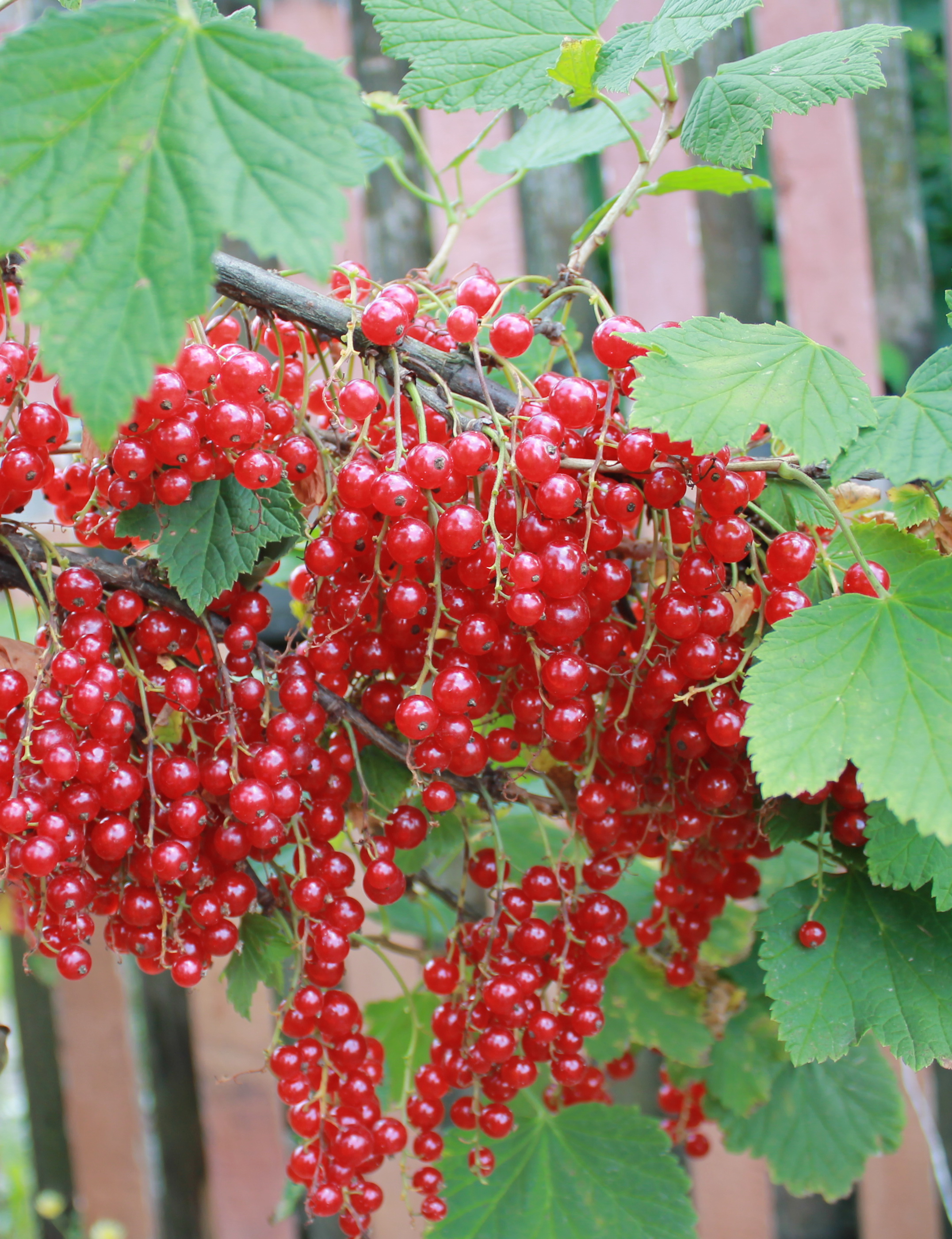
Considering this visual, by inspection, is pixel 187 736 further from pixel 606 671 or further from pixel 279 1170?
pixel 279 1170

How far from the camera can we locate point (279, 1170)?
1262mm

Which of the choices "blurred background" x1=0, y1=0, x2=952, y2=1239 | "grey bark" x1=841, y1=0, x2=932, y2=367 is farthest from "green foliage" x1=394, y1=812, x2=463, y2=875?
"grey bark" x1=841, y1=0, x2=932, y2=367

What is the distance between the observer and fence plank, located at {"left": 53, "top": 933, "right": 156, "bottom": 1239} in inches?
52.1

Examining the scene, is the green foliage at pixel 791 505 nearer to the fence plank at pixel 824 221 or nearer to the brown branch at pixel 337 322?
the brown branch at pixel 337 322

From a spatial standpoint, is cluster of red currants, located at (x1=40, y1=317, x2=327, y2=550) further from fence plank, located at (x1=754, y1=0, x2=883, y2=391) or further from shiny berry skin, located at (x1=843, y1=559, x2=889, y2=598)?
fence plank, located at (x1=754, y1=0, x2=883, y2=391)

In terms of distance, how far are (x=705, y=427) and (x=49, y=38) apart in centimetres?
28

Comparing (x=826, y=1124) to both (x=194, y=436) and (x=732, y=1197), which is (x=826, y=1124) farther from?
(x=194, y=436)

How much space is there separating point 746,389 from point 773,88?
0.69ft

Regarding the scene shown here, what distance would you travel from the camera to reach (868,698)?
1.32 ft

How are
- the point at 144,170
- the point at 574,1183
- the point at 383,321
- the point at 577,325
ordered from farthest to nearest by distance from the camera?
the point at 577,325 → the point at 574,1183 → the point at 383,321 → the point at 144,170

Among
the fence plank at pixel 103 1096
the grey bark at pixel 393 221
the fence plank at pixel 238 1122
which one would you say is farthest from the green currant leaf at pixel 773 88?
the fence plank at pixel 103 1096

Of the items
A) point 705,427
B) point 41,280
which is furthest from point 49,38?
point 705,427

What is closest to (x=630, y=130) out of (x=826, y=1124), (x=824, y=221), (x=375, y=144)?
(x=375, y=144)

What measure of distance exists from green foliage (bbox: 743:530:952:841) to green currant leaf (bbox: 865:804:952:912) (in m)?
0.06
